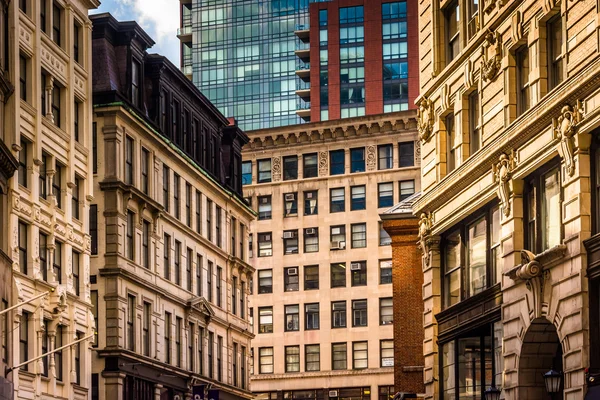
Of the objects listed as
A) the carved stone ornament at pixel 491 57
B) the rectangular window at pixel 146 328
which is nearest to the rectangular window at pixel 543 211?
the carved stone ornament at pixel 491 57

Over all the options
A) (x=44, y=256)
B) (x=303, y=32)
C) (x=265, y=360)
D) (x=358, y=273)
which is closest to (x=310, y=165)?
(x=358, y=273)

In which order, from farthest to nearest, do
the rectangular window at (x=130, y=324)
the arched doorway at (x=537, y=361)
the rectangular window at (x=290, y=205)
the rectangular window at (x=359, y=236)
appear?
the rectangular window at (x=290, y=205)
the rectangular window at (x=359, y=236)
the rectangular window at (x=130, y=324)
the arched doorway at (x=537, y=361)

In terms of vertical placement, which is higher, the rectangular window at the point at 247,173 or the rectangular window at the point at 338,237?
the rectangular window at the point at 247,173

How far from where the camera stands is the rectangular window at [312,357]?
367 ft

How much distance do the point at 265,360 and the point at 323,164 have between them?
16.3 metres

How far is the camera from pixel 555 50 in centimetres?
3884

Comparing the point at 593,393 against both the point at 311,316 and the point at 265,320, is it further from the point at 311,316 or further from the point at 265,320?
the point at 265,320

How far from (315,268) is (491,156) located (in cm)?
7099

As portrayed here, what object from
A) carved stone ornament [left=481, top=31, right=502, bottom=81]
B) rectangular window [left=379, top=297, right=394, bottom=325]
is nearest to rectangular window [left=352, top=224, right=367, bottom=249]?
rectangular window [left=379, top=297, right=394, bottom=325]

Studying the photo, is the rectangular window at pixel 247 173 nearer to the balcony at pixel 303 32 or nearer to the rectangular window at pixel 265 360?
the rectangular window at pixel 265 360

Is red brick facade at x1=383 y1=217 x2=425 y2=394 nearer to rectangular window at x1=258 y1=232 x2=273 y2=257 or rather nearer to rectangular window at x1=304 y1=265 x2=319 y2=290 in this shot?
rectangular window at x1=304 y1=265 x2=319 y2=290

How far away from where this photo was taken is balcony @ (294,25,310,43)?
6284 inches

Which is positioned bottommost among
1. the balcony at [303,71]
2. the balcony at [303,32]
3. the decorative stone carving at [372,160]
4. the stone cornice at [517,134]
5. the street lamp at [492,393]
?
the street lamp at [492,393]

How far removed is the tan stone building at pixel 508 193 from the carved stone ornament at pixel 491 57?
0.14ft
